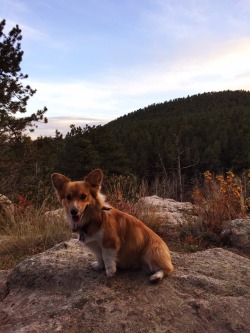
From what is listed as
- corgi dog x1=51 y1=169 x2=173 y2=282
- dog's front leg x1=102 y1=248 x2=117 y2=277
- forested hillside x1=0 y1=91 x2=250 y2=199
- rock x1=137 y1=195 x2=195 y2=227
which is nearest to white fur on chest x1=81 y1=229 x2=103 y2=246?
corgi dog x1=51 y1=169 x2=173 y2=282

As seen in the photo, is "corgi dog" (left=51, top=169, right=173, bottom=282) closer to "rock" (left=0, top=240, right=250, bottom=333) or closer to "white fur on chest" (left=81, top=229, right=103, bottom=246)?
"white fur on chest" (left=81, top=229, right=103, bottom=246)

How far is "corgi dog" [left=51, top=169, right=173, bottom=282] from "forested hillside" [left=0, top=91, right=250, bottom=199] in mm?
7956

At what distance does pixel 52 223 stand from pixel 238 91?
6168 inches

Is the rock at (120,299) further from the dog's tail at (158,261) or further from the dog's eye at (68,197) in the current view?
the dog's eye at (68,197)

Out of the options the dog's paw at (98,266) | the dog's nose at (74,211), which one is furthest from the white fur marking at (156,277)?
the dog's nose at (74,211)

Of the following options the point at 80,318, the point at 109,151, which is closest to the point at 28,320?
the point at 80,318

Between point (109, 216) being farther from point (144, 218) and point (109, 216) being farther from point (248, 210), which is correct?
point (248, 210)

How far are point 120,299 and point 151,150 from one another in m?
67.4

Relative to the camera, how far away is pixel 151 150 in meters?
70.5

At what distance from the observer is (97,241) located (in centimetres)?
371

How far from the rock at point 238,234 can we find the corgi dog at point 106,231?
2.94 meters

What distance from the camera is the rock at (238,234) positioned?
6359mm

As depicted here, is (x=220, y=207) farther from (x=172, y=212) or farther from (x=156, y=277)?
(x=156, y=277)

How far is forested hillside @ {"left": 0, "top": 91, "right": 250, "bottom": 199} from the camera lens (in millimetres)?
15391
